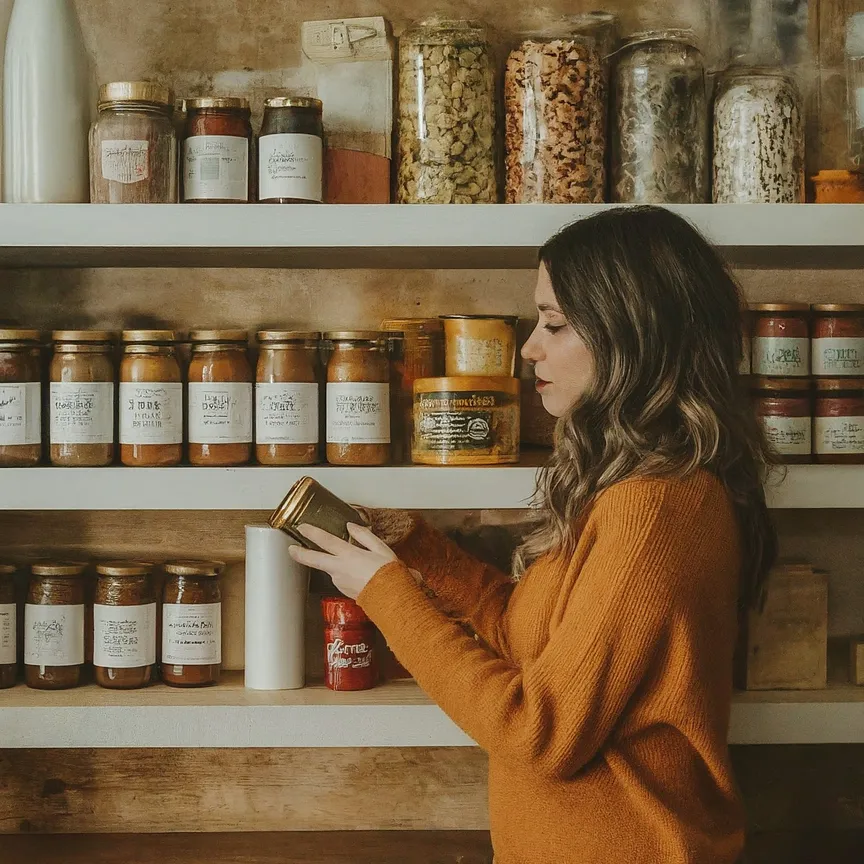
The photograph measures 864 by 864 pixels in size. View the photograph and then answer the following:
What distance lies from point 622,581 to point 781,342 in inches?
20.6

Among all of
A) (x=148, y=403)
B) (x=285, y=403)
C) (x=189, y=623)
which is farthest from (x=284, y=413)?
(x=189, y=623)

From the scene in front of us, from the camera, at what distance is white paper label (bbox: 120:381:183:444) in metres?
1.21

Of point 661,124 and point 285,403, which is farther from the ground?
point 661,124

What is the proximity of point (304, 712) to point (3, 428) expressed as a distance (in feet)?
1.66

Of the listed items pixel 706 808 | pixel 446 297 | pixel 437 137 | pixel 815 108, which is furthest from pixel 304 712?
pixel 815 108

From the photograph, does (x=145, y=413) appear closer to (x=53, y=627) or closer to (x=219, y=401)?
(x=219, y=401)

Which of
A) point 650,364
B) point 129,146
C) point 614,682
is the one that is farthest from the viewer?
point 129,146

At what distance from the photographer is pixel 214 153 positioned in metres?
1.22

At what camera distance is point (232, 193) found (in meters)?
1.22

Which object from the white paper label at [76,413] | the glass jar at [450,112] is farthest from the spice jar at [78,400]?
the glass jar at [450,112]

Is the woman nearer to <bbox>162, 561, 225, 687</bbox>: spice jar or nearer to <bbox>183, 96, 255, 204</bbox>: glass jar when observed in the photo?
<bbox>162, 561, 225, 687</bbox>: spice jar

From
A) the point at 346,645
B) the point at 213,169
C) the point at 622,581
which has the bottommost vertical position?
the point at 346,645

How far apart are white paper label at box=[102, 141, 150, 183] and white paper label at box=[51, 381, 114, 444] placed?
0.25m

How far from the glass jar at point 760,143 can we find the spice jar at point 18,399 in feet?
2.91
